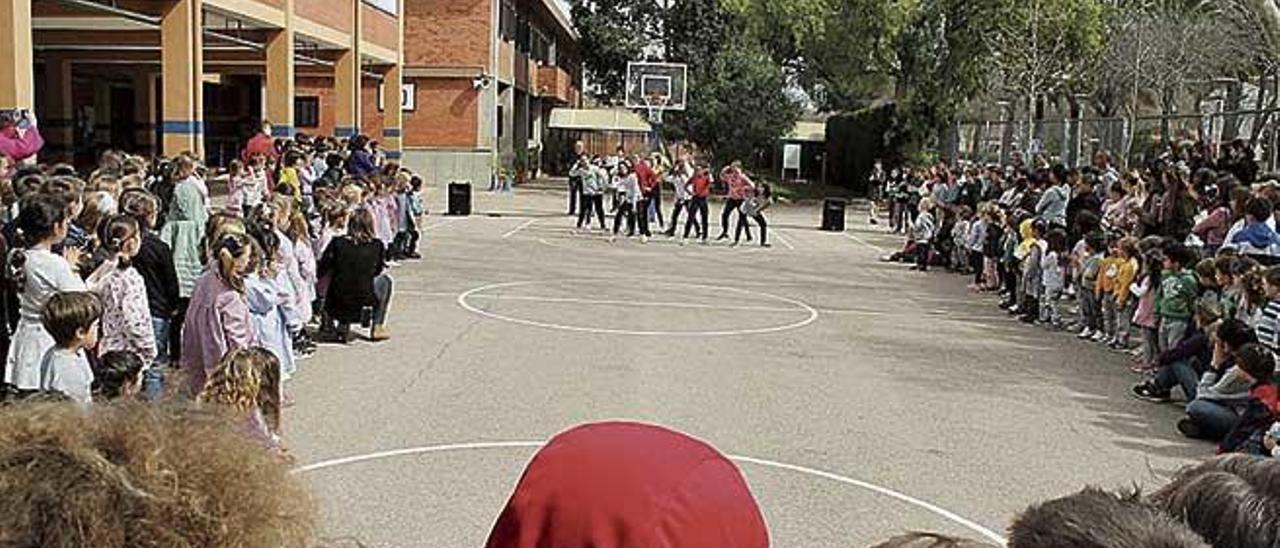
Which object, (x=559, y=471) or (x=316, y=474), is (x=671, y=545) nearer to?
(x=559, y=471)

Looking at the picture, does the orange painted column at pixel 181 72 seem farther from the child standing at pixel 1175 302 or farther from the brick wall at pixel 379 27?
the child standing at pixel 1175 302

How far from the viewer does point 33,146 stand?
1563cm

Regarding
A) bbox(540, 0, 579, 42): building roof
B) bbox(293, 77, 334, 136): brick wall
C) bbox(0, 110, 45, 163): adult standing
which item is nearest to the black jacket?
bbox(0, 110, 45, 163): adult standing

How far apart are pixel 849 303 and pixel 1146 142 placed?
48.1 ft

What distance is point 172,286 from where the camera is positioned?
9.80 meters

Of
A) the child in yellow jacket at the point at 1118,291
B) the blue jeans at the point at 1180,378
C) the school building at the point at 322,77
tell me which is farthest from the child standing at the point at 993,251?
the school building at the point at 322,77

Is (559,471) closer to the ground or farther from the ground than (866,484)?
farther from the ground

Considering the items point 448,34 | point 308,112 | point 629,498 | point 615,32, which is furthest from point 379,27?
point 629,498

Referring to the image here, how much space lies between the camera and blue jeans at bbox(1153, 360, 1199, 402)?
10.6 m

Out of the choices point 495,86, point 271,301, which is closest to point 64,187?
point 271,301

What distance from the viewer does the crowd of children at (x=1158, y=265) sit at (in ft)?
31.9

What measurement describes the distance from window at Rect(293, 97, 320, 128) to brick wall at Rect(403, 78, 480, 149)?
3.15 meters

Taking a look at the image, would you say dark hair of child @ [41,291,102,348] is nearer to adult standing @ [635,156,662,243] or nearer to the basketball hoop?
adult standing @ [635,156,662,243]

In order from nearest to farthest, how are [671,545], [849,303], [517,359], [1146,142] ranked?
1. [671,545]
2. [517,359]
3. [849,303]
4. [1146,142]
